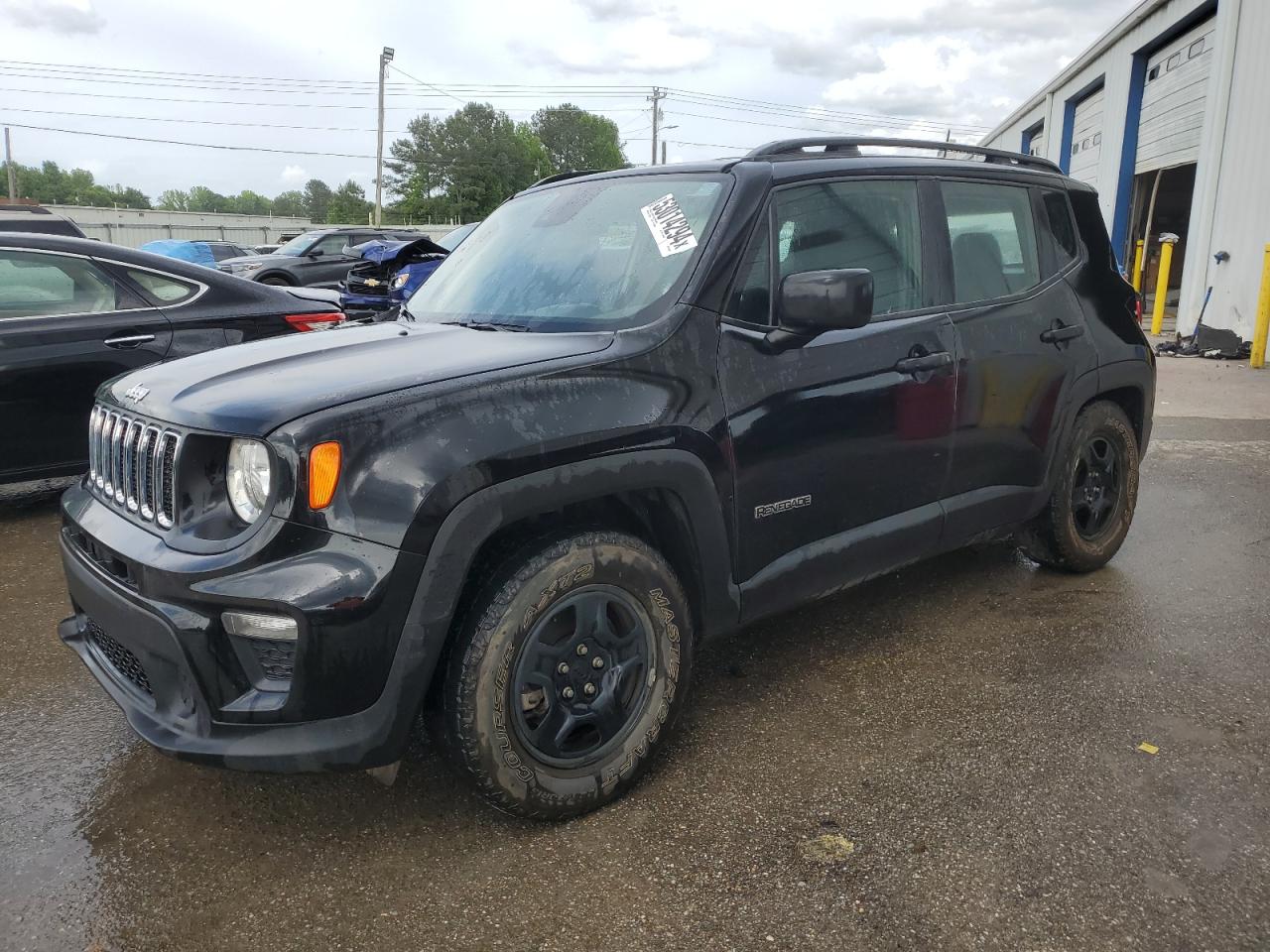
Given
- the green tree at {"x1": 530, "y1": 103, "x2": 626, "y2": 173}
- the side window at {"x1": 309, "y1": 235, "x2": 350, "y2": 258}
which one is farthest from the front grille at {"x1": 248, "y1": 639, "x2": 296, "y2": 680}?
the green tree at {"x1": 530, "y1": 103, "x2": 626, "y2": 173}

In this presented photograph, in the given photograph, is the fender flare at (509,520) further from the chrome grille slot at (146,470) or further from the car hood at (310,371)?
the chrome grille slot at (146,470)

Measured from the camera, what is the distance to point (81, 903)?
223 centimetres

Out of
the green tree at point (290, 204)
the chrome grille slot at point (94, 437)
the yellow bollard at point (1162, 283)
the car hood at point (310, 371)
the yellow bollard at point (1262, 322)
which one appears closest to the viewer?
the car hood at point (310, 371)

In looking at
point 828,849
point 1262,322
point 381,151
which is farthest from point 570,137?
point 828,849

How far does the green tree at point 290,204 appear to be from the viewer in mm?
138500

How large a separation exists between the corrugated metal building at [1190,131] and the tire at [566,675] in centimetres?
1240

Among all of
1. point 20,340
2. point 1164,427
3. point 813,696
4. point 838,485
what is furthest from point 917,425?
point 1164,427

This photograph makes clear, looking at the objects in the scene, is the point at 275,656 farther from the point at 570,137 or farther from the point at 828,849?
the point at 570,137

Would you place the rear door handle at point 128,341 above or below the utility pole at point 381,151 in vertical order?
below

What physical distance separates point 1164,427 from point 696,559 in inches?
263

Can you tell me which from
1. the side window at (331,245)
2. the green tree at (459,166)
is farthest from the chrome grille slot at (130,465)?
the green tree at (459,166)

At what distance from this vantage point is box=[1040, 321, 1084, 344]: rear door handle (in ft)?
12.3

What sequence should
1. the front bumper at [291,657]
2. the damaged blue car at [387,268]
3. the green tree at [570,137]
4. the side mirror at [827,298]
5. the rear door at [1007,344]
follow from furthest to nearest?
the green tree at [570,137], the damaged blue car at [387,268], the rear door at [1007,344], the side mirror at [827,298], the front bumper at [291,657]

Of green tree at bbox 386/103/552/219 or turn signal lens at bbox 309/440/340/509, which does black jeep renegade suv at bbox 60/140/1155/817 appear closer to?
turn signal lens at bbox 309/440/340/509
